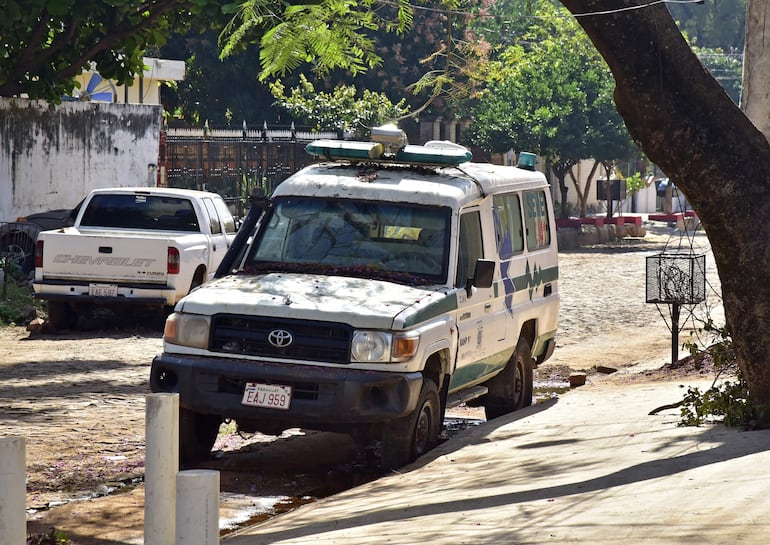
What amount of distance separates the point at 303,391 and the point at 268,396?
0.79 ft

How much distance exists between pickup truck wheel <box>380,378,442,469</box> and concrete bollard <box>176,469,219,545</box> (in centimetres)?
436

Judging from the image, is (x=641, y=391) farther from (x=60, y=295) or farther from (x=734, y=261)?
(x=60, y=295)

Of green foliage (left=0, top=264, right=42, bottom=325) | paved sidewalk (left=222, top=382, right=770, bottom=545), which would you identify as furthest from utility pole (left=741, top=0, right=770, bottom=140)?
green foliage (left=0, top=264, right=42, bottom=325)

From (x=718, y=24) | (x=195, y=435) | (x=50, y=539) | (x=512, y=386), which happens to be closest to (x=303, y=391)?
(x=195, y=435)

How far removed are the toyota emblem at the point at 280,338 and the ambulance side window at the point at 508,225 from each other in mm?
2923

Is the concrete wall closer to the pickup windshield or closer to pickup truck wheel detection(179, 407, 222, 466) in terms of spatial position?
the pickup windshield

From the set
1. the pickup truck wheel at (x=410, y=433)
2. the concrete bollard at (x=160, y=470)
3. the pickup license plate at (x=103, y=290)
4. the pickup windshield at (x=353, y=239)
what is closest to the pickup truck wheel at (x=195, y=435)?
the pickup windshield at (x=353, y=239)

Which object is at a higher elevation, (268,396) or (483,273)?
(483,273)

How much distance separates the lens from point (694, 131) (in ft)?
29.7

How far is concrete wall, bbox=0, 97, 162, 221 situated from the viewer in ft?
79.2

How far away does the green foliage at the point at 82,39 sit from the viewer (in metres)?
19.2

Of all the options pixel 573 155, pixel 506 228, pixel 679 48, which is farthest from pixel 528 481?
pixel 573 155

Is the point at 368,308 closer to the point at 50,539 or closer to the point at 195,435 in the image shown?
the point at 195,435

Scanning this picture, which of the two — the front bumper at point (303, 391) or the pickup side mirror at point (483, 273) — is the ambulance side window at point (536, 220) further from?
the front bumper at point (303, 391)
